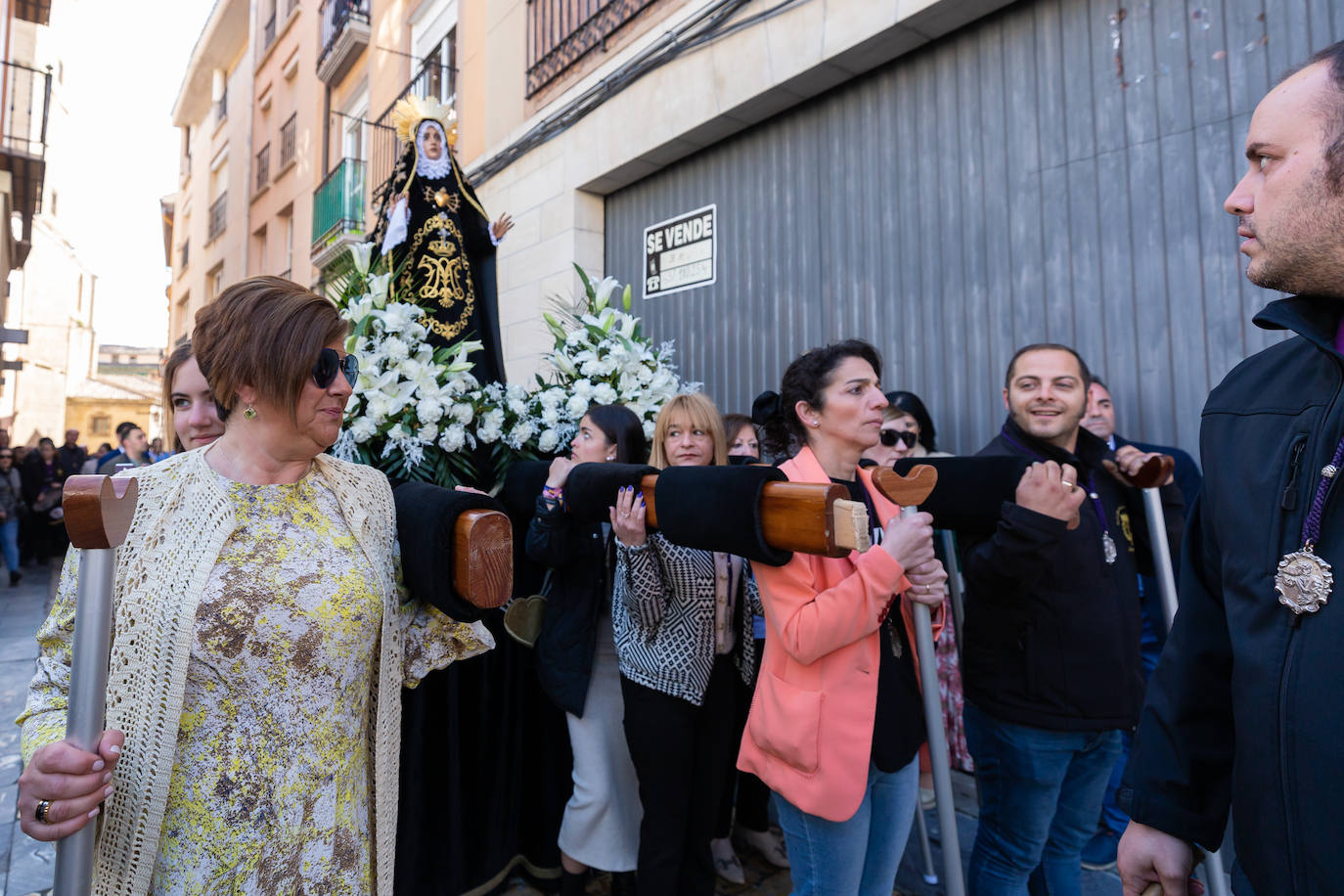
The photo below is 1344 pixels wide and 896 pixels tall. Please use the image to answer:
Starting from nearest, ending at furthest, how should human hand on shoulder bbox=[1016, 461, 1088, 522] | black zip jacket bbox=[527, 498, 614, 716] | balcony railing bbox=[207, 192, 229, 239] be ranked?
1. human hand on shoulder bbox=[1016, 461, 1088, 522]
2. black zip jacket bbox=[527, 498, 614, 716]
3. balcony railing bbox=[207, 192, 229, 239]

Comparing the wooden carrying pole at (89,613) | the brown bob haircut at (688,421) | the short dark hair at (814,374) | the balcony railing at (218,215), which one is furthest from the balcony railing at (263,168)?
the wooden carrying pole at (89,613)

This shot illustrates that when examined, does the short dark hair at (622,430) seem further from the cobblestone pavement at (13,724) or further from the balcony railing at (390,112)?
the balcony railing at (390,112)

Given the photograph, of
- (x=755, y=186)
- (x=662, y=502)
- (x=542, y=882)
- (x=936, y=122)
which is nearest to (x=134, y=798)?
(x=662, y=502)

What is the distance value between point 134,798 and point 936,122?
4417mm

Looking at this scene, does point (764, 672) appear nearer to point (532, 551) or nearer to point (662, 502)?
point (662, 502)

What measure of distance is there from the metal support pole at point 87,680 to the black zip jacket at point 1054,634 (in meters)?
2.00

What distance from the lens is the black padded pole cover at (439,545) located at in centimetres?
144

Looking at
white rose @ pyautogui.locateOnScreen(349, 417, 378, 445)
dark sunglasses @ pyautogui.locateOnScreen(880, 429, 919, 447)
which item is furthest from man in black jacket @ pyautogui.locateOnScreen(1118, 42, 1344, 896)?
white rose @ pyautogui.locateOnScreen(349, 417, 378, 445)

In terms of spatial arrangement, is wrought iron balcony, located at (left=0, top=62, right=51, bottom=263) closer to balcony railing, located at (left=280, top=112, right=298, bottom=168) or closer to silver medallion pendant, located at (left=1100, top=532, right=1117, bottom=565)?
balcony railing, located at (left=280, top=112, right=298, bottom=168)

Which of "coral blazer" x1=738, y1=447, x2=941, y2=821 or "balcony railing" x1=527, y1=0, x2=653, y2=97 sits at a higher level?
"balcony railing" x1=527, y1=0, x2=653, y2=97

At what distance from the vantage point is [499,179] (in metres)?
7.45

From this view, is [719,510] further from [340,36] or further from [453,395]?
[340,36]

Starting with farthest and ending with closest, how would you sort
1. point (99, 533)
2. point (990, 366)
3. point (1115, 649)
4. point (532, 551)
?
point (990, 366) → point (532, 551) → point (1115, 649) → point (99, 533)

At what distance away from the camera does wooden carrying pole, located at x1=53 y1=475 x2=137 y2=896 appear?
106cm
